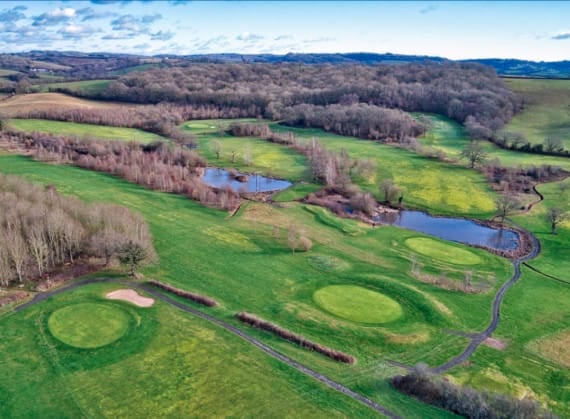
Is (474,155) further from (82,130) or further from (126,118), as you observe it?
(126,118)

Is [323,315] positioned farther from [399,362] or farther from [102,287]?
[102,287]

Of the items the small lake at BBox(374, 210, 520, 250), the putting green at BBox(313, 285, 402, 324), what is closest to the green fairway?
the small lake at BBox(374, 210, 520, 250)

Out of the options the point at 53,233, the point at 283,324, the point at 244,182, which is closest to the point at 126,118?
the point at 244,182

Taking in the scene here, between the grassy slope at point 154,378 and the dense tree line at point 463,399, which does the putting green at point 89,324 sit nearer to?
the grassy slope at point 154,378

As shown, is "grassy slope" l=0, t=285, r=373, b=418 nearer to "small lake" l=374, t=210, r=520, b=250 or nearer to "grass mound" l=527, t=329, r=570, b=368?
"grass mound" l=527, t=329, r=570, b=368

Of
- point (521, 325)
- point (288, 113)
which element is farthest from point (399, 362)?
point (288, 113)

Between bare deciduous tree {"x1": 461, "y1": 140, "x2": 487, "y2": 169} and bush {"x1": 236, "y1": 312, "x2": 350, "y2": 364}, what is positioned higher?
bare deciduous tree {"x1": 461, "y1": 140, "x2": 487, "y2": 169}
